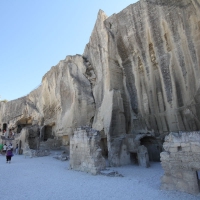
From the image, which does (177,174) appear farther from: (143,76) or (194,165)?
(143,76)

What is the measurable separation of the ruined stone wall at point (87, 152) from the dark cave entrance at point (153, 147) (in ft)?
17.1

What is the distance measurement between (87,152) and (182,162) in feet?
14.5

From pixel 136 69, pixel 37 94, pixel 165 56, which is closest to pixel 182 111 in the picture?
pixel 165 56

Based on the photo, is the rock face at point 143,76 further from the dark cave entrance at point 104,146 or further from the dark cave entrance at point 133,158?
the dark cave entrance at point 104,146

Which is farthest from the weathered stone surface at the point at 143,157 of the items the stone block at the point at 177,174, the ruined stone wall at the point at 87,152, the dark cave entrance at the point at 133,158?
the stone block at the point at 177,174

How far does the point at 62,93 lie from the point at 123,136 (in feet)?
34.6

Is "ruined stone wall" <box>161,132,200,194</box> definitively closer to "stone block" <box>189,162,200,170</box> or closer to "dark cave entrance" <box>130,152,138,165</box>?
"stone block" <box>189,162,200,170</box>

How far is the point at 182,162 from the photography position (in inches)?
189

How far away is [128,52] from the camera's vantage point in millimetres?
13070

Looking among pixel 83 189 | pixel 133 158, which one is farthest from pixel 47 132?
pixel 83 189

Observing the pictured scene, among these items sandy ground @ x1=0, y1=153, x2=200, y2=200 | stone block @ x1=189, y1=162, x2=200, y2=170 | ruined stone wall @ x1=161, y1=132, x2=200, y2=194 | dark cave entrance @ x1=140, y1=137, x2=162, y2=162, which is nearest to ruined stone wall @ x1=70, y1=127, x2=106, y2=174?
sandy ground @ x1=0, y1=153, x2=200, y2=200

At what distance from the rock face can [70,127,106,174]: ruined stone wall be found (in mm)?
2727

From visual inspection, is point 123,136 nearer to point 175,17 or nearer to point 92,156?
point 92,156

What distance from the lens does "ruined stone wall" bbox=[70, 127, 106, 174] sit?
768 cm
